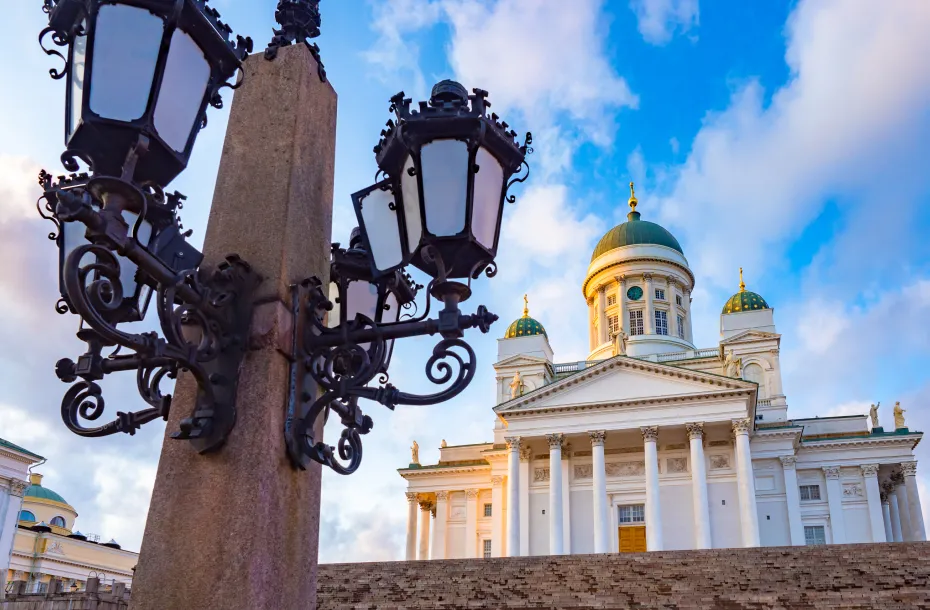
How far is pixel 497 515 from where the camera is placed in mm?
46406

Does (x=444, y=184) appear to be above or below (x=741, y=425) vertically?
below

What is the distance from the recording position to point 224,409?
324 cm

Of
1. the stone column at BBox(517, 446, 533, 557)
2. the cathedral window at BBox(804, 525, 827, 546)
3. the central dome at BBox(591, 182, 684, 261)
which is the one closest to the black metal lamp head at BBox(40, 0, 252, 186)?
the stone column at BBox(517, 446, 533, 557)

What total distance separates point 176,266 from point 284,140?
2.61 ft

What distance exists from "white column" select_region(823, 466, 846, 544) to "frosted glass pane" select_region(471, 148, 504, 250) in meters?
44.3

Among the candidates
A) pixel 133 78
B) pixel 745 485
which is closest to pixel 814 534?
pixel 745 485

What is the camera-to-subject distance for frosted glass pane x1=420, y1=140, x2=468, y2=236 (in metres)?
3.51

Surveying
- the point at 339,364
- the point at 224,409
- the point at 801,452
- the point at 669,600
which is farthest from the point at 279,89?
the point at 801,452

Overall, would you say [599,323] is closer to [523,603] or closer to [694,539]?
[694,539]

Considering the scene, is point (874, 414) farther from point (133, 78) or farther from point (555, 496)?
point (133, 78)

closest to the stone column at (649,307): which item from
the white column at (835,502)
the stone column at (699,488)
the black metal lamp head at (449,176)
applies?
the white column at (835,502)

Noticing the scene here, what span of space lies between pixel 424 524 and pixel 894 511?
28130mm

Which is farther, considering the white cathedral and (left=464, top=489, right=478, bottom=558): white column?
(left=464, top=489, right=478, bottom=558): white column

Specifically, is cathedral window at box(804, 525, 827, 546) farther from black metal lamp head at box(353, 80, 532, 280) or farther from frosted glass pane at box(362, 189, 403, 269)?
black metal lamp head at box(353, 80, 532, 280)
